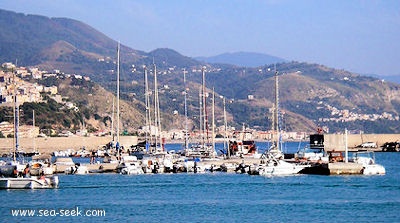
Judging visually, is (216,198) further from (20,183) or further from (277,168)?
(277,168)

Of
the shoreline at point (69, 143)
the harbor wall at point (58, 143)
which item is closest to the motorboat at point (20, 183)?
the shoreline at point (69, 143)

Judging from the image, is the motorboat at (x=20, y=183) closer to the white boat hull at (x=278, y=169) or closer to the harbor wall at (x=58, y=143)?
the white boat hull at (x=278, y=169)

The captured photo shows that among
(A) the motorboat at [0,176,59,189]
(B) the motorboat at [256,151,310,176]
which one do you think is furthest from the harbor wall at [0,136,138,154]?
(A) the motorboat at [0,176,59,189]

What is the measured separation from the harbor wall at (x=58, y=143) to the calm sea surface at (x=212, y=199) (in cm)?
4890

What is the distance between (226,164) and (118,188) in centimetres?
1703

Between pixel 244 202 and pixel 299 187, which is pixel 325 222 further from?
pixel 299 187

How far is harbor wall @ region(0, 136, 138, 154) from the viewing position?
11200 cm

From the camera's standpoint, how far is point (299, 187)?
55312 millimetres

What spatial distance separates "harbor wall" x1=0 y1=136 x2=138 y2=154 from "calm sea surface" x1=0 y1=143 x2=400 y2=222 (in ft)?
160

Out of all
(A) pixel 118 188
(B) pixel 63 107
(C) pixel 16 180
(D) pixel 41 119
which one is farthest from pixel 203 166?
(B) pixel 63 107

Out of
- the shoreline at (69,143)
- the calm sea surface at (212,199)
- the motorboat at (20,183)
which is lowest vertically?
the calm sea surface at (212,199)

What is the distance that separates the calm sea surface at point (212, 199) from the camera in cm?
4081

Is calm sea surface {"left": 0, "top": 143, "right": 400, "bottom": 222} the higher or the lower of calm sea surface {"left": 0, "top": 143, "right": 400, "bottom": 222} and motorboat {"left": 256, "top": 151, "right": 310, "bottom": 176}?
the lower

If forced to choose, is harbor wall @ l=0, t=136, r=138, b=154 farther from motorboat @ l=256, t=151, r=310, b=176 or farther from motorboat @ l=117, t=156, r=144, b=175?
motorboat @ l=256, t=151, r=310, b=176
